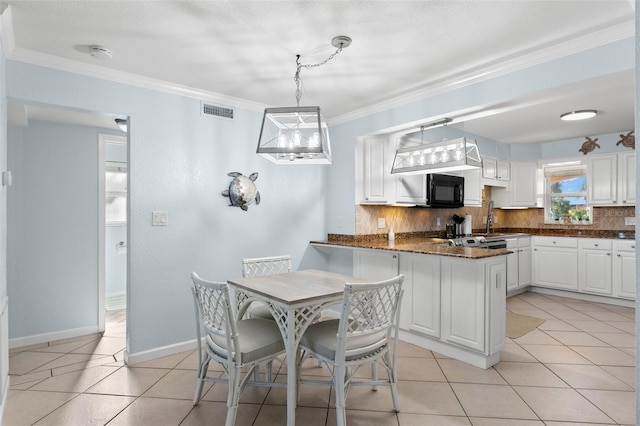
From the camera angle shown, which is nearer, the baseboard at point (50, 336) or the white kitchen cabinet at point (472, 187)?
the baseboard at point (50, 336)

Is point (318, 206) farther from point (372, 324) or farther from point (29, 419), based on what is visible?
point (29, 419)

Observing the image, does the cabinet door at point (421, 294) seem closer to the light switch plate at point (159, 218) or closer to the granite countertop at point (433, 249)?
the granite countertop at point (433, 249)

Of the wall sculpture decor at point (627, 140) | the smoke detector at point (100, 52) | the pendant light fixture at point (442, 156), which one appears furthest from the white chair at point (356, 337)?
the wall sculpture decor at point (627, 140)

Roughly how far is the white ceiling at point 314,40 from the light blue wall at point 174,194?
0.18 m

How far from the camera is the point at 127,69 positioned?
2.88m

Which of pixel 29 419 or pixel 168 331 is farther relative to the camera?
pixel 168 331

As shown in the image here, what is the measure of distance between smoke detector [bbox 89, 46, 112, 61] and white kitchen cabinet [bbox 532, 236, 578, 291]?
5.92 metres

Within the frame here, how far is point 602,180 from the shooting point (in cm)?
506

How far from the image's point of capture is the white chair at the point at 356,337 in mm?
1929

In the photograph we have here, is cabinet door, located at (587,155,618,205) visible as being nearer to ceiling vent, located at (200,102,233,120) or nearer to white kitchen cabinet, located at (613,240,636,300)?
white kitchen cabinet, located at (613,240,636,300)

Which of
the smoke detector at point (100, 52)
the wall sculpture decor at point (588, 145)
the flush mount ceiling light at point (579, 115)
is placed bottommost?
the wall sculpture decor at point (588, 145)

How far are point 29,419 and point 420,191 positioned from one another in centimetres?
412

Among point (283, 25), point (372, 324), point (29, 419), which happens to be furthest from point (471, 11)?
point (29, 419)

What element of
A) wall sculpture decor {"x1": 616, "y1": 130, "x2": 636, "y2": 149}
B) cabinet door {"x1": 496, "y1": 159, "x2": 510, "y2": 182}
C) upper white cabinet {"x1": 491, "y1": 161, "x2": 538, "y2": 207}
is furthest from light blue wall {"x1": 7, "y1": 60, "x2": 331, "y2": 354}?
wall sculpture decor {"x1": 616, "y1": 130, "x2": 636, "y2": 149}
